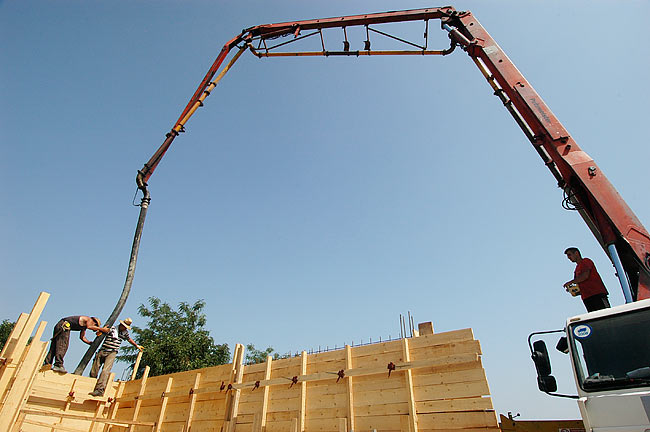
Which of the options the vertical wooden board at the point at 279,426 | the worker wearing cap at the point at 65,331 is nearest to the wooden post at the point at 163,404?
the worker wearing cap at the point at 65,331

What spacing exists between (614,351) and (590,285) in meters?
1.56

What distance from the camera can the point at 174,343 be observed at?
26.2 m

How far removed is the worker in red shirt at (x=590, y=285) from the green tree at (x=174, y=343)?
26033mm

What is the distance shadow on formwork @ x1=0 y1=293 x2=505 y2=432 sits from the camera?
600 cm

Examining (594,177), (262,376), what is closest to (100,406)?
(262,376)

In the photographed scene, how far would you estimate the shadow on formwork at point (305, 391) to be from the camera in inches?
236

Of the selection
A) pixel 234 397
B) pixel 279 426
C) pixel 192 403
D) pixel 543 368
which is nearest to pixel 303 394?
pixel 279 426

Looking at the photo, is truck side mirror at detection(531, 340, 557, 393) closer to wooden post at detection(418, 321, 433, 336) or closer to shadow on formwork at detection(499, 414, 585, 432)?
shadow on formwork at detection(499, 414, 585, 432)

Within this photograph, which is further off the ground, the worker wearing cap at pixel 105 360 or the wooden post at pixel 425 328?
the worker wearing cap at pixel 105 360

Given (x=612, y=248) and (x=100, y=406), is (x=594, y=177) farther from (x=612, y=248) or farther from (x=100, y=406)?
(x=100, y=406)

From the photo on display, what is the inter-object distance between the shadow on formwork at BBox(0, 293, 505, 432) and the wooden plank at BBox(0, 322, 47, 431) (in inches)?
0.6

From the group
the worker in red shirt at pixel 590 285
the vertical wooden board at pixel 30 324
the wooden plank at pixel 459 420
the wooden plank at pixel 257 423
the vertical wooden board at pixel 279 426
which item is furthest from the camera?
the wooden plank at pixel 257 423

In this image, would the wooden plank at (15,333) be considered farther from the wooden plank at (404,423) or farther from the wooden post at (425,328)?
the wooden post at (425,328)

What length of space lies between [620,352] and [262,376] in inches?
283
